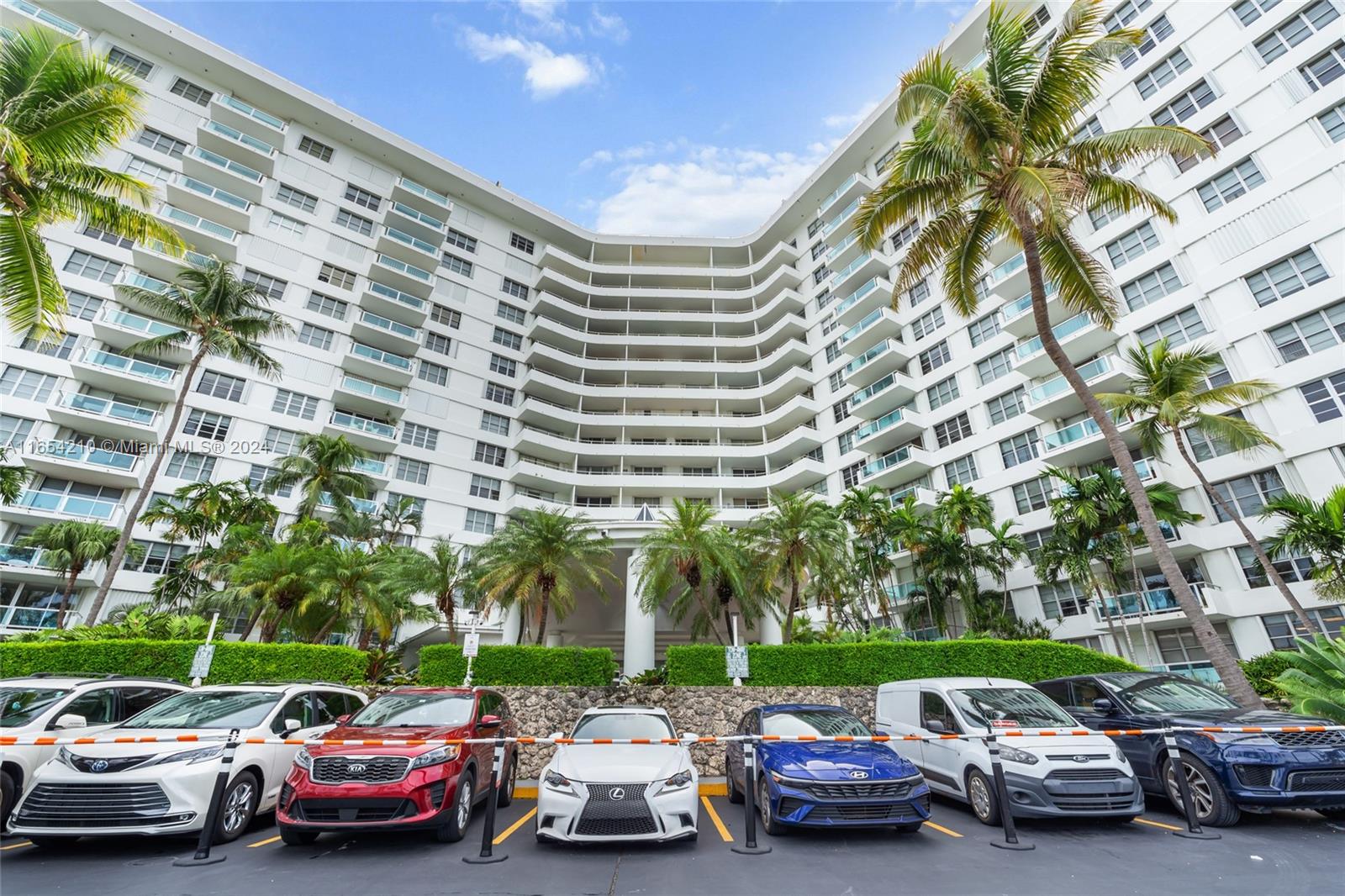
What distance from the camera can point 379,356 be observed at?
36438mm

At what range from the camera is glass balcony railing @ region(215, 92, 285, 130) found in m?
36.3

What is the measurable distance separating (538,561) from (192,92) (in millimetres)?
40755

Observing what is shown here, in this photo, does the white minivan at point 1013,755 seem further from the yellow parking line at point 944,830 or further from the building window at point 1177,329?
the building window at point 1177,329

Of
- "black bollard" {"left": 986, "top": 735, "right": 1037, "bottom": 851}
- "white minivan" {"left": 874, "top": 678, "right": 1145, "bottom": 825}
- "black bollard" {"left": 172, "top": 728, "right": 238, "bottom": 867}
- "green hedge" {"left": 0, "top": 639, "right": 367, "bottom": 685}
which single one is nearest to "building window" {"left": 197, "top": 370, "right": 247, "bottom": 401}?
"green hedge" {"left": 0, "top": 639, "right": 367, "bottom": 685}

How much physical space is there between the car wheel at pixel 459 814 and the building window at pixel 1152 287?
103 ft

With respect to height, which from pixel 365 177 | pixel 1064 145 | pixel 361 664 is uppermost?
pixel 365 177

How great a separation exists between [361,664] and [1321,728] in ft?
65.0

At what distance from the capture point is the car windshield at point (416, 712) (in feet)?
26.2

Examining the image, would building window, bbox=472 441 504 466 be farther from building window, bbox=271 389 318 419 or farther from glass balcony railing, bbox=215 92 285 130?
glass balcony railing, bbox=215 92 285 130

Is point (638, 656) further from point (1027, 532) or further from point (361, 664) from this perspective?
point (1027, 532)

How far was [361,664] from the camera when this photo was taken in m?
16.2

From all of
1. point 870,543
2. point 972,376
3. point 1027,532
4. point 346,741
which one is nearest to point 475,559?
point 346,741

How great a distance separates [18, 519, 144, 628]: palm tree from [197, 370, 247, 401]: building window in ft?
30.5

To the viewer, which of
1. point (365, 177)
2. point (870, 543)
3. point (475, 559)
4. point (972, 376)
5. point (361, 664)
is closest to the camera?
point (361, 664)
